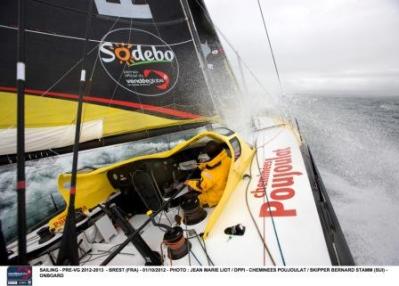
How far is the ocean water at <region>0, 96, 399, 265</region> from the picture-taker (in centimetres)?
247

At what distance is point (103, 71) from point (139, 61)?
469 mm

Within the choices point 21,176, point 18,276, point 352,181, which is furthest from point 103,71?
point 352,181

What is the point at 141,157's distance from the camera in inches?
95.1

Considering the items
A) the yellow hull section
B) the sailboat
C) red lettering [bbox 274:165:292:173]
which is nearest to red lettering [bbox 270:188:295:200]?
the sailboat

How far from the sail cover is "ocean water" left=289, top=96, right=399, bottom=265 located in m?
2.31

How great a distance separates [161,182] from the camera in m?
2.60

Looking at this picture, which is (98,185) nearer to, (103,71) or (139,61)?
(103,71)

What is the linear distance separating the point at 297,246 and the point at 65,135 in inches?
87.2

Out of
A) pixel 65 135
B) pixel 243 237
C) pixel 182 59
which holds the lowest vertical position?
pixel 243 237

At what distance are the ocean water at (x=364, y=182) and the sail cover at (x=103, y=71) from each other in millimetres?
2306

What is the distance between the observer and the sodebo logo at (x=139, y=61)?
8.93 feet

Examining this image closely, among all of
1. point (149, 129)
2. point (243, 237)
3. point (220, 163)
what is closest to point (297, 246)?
point (243, 237)

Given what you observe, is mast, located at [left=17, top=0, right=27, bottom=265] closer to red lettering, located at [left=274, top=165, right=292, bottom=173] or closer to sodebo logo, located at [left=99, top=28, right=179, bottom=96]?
A: sodebo logo, located at [left=99, top=28, right=179, bottom=96]

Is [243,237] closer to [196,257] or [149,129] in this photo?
[196,257]
